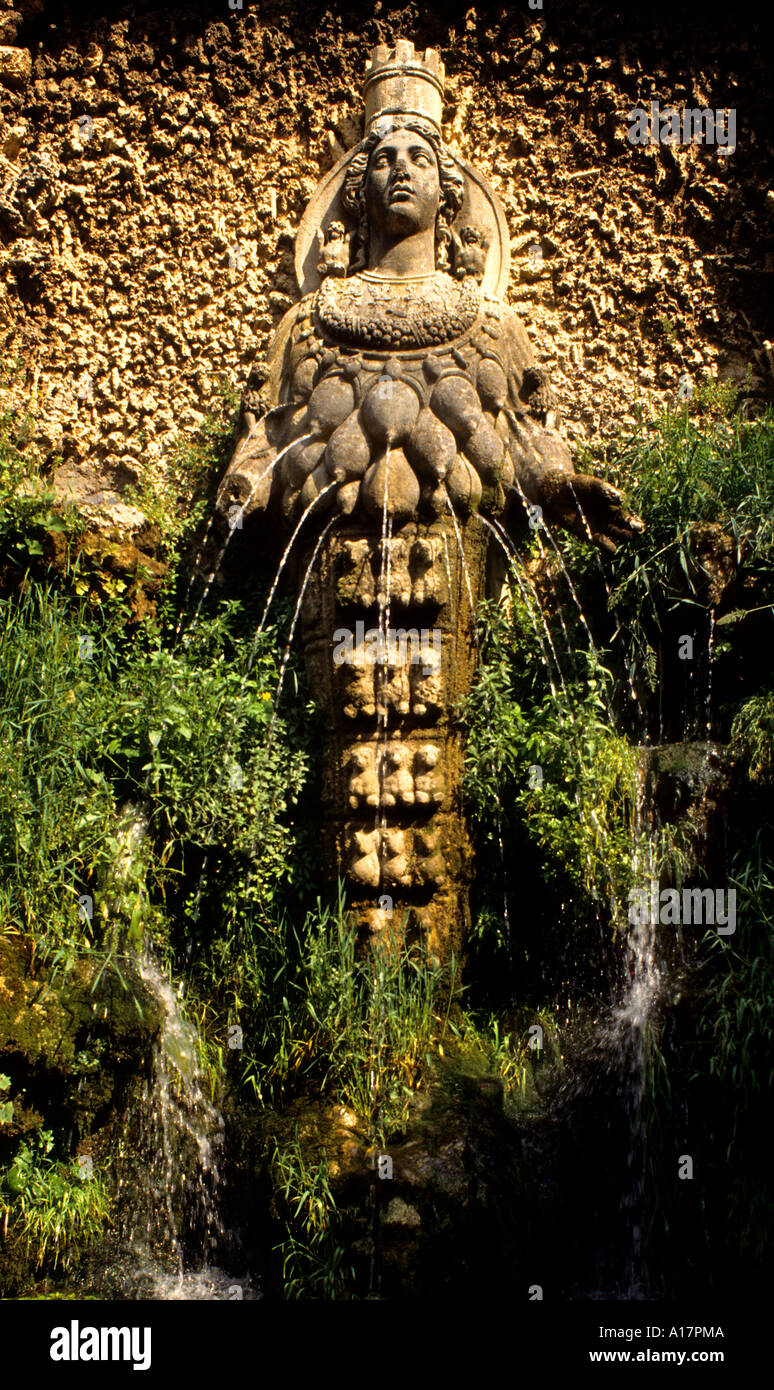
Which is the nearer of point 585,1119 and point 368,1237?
point 368,1237

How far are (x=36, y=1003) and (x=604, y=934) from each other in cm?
218

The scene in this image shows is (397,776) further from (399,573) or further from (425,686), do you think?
(399,573)

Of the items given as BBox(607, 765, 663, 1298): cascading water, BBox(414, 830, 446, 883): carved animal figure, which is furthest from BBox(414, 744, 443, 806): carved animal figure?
BBox(607, 765, 663, 1298): cascading water

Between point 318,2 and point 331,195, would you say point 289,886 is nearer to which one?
point 331,195

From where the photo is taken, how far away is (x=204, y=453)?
20.6 feet

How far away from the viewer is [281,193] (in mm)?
6664

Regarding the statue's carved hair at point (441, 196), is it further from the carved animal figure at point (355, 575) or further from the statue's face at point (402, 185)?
the carved animal figure at point (355, 575)

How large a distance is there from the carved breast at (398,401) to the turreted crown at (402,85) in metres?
0.99

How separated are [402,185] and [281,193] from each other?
1.37 meters

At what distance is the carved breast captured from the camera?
5.00 m

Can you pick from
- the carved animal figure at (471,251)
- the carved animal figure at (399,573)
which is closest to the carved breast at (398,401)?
the carved animal figure at (399,573)

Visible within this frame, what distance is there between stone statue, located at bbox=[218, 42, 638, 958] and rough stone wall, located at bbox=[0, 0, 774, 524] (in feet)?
2.60

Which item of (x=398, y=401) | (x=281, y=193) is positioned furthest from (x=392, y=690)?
(x=281, y=193)

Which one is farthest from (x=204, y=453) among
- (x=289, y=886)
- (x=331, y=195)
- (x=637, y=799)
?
(x=637, y=799)
